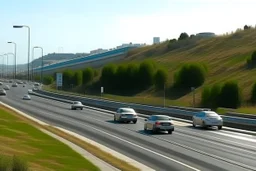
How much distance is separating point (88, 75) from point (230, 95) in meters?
57.7

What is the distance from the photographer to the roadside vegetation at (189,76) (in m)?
71.2

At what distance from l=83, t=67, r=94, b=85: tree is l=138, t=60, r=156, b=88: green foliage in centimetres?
1928

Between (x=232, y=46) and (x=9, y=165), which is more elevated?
(x=232, y=46)

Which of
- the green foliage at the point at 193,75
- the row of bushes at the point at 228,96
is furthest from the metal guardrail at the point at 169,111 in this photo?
the green foliage at the point at 193,75

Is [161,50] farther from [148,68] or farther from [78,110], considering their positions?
[78,110]

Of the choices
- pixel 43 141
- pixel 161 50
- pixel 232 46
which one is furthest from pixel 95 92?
pixel 43 141

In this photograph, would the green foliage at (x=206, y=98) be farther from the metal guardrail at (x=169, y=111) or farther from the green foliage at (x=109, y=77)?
the green foliage at (x=109, y=77)

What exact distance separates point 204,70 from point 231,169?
6911 cm

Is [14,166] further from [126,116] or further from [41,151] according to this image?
[126,116]

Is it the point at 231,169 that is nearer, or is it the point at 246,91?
the point at 231,169

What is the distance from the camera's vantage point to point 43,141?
2819 cm

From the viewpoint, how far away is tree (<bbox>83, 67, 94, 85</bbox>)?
121m

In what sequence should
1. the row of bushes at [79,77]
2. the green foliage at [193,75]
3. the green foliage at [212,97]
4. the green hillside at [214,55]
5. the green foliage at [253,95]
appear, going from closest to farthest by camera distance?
1. the green foliage at [253,95]
2. the green foliage at [212,97]
3. the green hillside at [214,55]
4. the green foliage at [193,75]
5. the row of bushes at [79,77]

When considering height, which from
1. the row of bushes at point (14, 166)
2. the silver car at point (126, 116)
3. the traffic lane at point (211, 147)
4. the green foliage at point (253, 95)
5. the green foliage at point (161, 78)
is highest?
the green foliage at point (161, 78)
